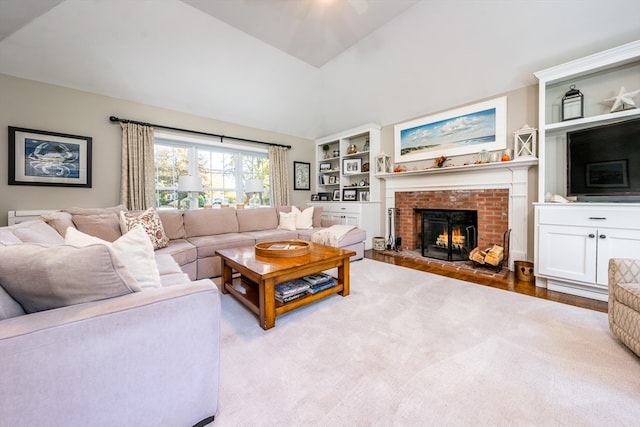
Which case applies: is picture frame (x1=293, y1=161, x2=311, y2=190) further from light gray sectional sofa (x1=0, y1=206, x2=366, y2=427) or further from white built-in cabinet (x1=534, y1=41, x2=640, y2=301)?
light gray sectional sofa (x1=0, y1=206, x2=366, y2=427)

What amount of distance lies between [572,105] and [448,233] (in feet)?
6.75

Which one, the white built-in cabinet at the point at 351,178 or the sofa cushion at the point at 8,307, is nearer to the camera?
the sofa cushion at the point at 8,307

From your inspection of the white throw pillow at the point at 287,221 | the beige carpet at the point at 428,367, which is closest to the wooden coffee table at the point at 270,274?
the beige carpet at the point at 428,367

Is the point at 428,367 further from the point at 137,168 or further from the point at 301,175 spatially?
the point at 301,175

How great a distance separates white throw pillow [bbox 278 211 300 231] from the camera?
4.16 metres

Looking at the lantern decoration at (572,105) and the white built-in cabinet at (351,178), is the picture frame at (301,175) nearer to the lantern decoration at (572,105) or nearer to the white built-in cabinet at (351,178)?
the white built-in cabinet at (351,178)

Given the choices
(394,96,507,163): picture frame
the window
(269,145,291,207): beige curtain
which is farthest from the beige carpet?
(269,145,291,207): beige curtain

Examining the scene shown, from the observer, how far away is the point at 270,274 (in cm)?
183

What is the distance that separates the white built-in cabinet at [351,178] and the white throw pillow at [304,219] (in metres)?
0.45

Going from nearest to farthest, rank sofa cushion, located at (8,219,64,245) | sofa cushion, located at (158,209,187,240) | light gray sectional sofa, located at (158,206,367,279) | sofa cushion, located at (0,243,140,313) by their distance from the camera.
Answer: sofa cushion, located at (0,243,140,313) < sofa cushion, located at (8,219,64,245) < light gray sectional sofa, located at (158,206,367,279) < sofa cushion, located at (158,209,187,240)

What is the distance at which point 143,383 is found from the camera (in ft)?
2.94

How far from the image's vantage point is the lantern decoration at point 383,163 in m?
4.57

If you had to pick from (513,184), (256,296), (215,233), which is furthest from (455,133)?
(215,233)

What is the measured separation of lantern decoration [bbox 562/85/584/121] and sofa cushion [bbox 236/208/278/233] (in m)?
3.91
